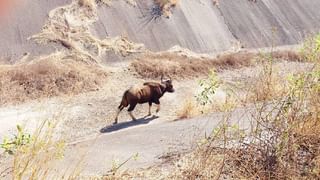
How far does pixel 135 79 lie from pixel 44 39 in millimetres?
4007

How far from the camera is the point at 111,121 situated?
576 inches

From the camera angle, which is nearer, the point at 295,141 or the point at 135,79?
the point at 295,141

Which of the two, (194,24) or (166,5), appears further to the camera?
(166,5)

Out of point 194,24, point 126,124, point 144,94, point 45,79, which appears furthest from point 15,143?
point 194,24

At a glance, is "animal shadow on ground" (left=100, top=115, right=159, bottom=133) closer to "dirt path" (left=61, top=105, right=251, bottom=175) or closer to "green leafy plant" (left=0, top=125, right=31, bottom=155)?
"dirt path" (left=61, top=105, right=251, bottom=175)

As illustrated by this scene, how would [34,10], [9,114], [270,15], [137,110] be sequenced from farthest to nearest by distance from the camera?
[270,15]
[34,10]
[137,110]
[9,114]

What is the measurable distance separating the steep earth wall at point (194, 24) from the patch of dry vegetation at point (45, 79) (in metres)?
1.63

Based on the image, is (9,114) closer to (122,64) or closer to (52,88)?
(52,88)

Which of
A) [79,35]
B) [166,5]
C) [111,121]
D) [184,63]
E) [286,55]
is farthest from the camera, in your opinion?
[166,5]

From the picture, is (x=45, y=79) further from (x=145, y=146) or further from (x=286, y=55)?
(x=286, y=55)

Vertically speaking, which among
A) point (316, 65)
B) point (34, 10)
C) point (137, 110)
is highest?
point (34, 10)

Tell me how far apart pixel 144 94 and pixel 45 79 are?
3.88 metres

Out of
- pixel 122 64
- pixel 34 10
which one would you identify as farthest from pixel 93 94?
pixel 34 10

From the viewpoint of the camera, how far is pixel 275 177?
20.7 feet
